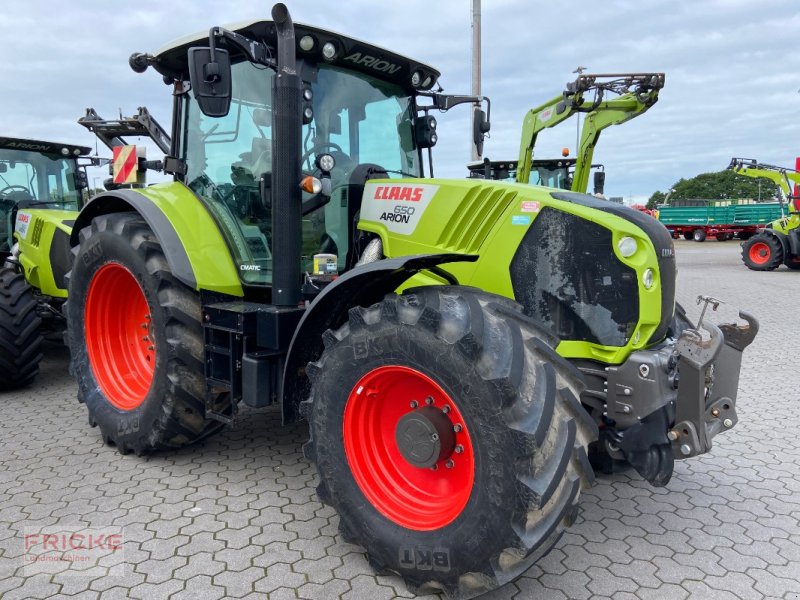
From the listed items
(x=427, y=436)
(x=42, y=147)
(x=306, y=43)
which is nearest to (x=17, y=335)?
(x=42, y=147)

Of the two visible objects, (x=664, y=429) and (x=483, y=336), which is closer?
(x=483, y=336)

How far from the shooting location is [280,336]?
3.47 m

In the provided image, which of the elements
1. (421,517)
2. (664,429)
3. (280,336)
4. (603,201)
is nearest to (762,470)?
(664,429)

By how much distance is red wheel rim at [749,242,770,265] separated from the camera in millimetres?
18484

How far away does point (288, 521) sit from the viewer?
3.32m

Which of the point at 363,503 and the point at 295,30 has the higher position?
the point at 295,30

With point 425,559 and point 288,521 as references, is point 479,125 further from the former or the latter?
point 425,559

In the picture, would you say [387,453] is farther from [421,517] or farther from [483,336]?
[483,336]

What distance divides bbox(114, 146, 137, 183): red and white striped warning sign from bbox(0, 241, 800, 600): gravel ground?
84.7 inches

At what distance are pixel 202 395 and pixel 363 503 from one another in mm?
1526

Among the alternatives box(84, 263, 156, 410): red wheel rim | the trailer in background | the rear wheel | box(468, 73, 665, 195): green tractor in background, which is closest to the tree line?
the trailer in background

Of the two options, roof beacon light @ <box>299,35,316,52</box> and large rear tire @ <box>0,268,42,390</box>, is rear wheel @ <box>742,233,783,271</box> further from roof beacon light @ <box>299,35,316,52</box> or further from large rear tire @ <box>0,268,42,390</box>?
large rear tire @ <box>0,268,42,390</box>

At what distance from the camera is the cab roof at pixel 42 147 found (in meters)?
6.95

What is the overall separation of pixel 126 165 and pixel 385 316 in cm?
404
